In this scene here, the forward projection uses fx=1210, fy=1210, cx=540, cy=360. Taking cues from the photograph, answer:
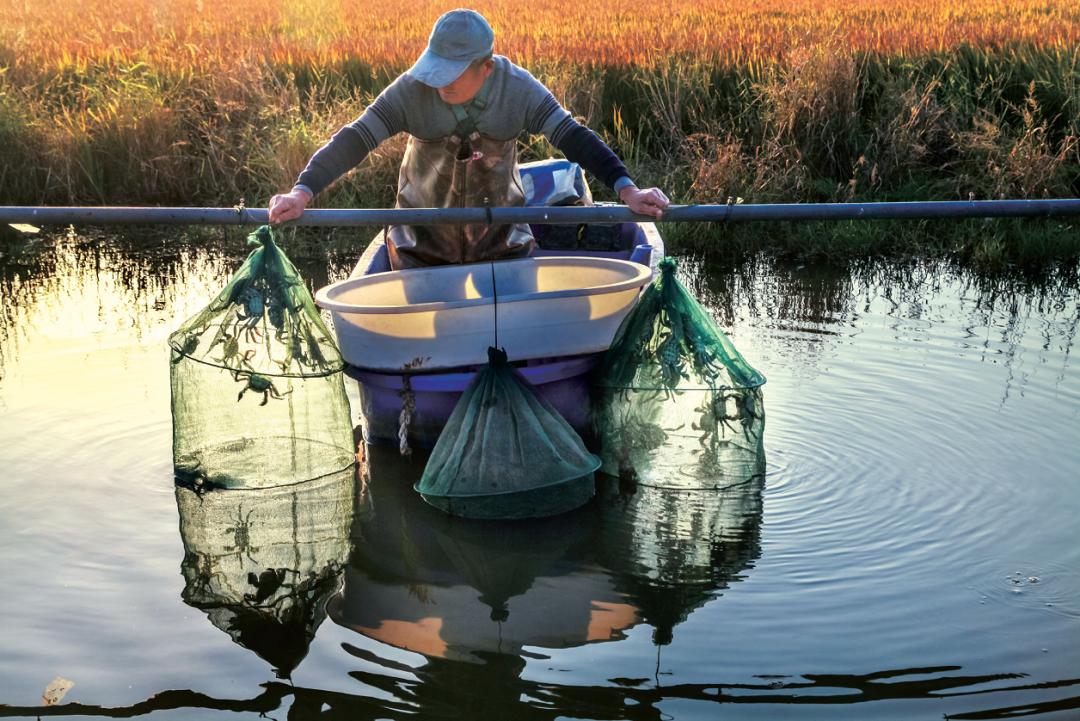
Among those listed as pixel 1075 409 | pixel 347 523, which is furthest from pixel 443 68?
pixel 1075 409

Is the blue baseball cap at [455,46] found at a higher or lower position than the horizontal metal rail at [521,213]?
higher

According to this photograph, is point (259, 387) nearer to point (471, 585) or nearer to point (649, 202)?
point (471, 585)

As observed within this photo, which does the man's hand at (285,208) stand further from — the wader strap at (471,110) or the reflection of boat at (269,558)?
the reflection of boat at (269,558)

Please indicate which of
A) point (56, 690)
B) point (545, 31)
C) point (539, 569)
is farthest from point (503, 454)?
point (545, 31)

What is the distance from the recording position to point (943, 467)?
4.39m

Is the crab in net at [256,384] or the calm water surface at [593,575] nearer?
the calm water surface at [593,575]

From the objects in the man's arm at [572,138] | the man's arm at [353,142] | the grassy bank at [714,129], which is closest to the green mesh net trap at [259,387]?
the man's arm at [353,142]

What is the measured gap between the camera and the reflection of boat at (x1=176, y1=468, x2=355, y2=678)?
334 centimetres

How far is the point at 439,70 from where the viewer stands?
159 inches

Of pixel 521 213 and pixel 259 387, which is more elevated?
pixel 521 213

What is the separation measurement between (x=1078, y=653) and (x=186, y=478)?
2.88 metres

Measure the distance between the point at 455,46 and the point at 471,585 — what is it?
1.77 m

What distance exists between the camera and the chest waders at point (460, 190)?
14.6ft

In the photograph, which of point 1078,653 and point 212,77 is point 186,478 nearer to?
point 1078,653
